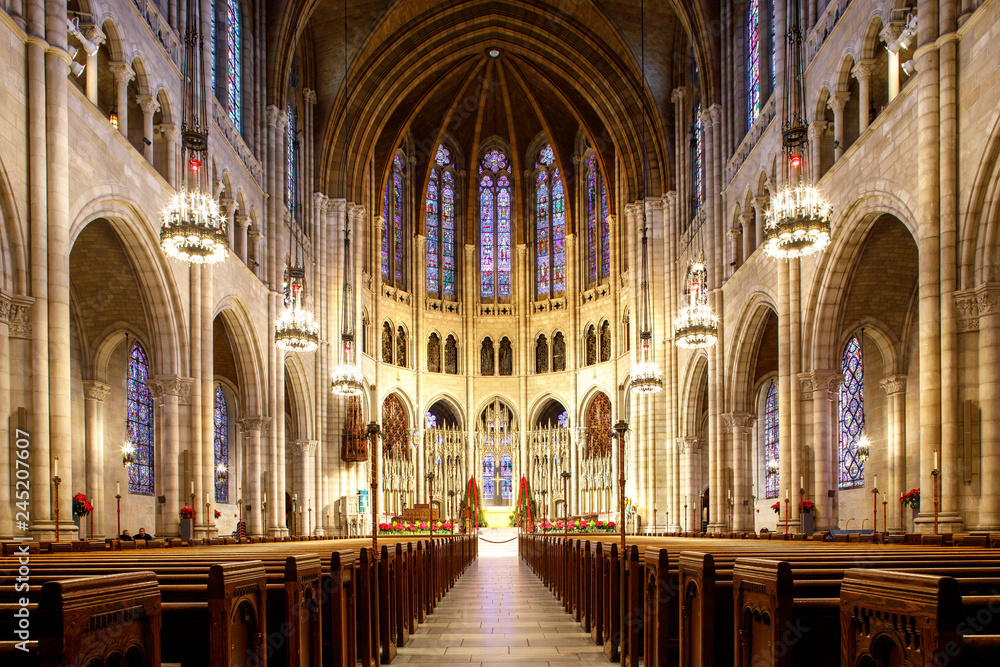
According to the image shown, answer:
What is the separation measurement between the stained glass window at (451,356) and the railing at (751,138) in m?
22.3

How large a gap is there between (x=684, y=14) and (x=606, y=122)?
9.11 m

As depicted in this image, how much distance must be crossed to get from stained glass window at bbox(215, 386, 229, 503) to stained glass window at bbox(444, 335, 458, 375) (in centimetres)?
1611

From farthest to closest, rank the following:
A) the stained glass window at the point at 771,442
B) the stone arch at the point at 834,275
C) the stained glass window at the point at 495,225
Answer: the stained glass window at the point at 495,225, the stained glass window at the point at 771,442, the stone arch at the point at 834,275

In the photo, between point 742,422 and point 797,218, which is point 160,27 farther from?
point 742,422

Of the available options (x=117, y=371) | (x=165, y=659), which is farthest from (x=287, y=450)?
(x=165, y=659)

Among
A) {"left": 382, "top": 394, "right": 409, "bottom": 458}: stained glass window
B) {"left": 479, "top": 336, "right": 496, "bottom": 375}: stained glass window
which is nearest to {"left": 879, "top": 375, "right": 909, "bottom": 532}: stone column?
{"left": 382, "top": 394, "right": 409, "bottom": 458}: stained glass window

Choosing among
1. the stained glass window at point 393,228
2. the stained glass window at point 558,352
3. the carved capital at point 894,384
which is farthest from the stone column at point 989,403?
the stained glass window at point 393,228

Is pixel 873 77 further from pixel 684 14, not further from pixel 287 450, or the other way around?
pixel 287 450

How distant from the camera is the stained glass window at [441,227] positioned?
1811 inches

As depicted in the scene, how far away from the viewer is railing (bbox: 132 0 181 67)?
1717cm

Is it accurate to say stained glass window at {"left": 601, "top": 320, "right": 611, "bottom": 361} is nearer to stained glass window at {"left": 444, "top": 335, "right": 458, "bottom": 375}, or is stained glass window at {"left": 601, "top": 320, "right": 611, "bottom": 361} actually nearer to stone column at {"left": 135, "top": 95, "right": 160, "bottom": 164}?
stained glass window at {"left": 444, "top": 335, "right": 458, "bottom": 375}

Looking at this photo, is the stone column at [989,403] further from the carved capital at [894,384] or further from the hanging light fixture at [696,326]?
the hanging light fixture at [696,326]

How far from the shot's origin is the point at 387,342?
42.7 meters

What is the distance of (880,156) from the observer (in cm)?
1517
